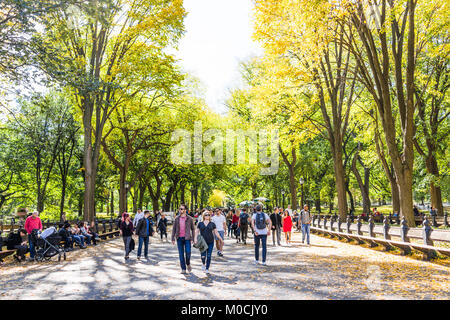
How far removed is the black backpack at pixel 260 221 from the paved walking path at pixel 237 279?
120cm

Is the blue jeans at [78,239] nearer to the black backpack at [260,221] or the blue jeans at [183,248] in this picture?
the blue jeans at [183,248]

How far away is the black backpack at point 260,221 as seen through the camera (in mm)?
11039

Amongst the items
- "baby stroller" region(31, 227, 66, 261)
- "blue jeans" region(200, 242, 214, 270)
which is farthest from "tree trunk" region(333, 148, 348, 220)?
"baby stroller" region(31, 227, 66, 261)

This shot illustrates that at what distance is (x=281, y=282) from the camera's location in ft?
26.9

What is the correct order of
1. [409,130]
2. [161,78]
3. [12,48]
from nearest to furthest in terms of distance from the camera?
1. [12,48]
2. [409,130]
3. [161,78]

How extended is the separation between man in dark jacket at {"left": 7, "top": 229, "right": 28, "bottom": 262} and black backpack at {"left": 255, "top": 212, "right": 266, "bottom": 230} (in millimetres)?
8331

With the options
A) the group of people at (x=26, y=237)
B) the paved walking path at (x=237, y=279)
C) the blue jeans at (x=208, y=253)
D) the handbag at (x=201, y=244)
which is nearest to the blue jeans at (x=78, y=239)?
the group of people at (x=26, y=237)

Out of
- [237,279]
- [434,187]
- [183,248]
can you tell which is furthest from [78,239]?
[434,187]

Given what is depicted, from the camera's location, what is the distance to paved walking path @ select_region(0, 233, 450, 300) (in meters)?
7.07

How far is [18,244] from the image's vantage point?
1322 centimetres

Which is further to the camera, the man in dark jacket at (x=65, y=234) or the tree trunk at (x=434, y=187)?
the tree trunk at (x=434, y=187)
